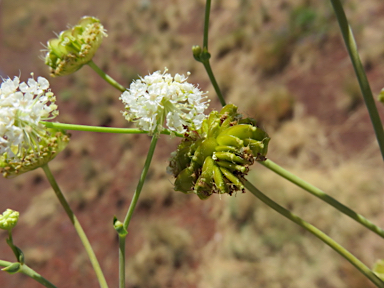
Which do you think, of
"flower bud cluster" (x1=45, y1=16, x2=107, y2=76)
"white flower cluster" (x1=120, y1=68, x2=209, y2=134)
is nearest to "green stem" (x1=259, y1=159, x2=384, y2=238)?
"white flower cluster" (x1=120, y1=68, x2=209, y2=134)

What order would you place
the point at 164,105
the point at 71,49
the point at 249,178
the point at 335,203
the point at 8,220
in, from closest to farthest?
1. the point at 335,203
2. the point at 164,105
3. the point at 8,220
4. the point at 71,49
5. the point at 249,178

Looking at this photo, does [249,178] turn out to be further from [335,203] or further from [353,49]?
[353,49]

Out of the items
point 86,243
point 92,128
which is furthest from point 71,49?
point 86,243

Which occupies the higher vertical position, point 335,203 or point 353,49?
point 353,49

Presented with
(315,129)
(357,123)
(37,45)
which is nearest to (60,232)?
(315,129)

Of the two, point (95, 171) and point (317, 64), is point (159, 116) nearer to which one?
point (317, 64)

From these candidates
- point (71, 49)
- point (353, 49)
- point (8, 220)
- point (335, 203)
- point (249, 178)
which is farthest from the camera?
point (249, 178)

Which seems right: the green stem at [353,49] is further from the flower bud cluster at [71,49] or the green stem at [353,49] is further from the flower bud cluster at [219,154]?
the flower bud cluster at [71,49]

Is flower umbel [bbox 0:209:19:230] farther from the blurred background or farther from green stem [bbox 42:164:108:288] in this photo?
the blurred background
